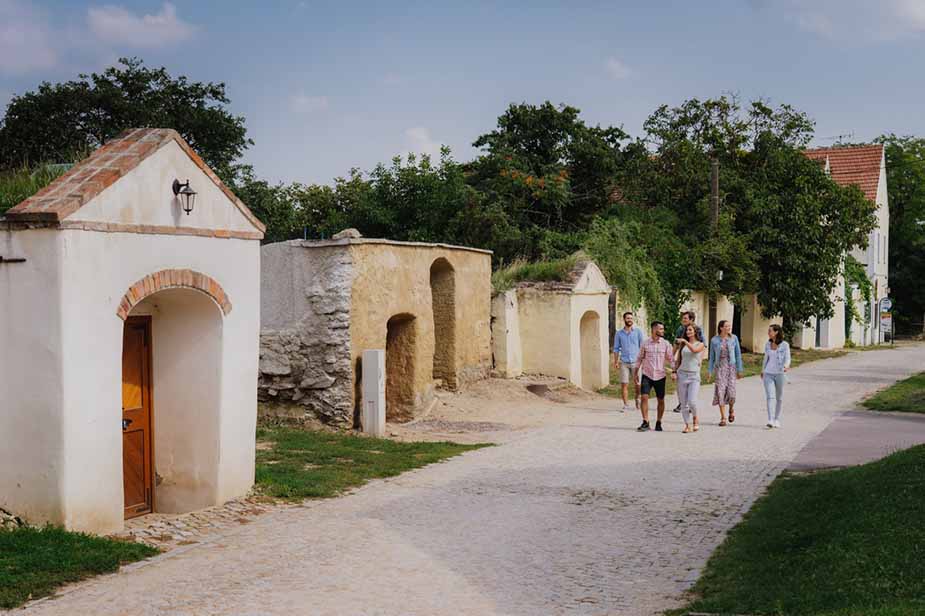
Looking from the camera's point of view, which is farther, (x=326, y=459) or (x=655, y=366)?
(x=655, y=366)

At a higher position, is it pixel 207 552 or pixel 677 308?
pixel 677 308

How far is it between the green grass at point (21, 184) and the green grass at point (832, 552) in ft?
27.5

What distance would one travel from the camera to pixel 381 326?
57.4ft

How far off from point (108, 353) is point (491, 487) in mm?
4722

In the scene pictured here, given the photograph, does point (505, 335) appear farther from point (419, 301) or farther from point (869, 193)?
point (869, 193)

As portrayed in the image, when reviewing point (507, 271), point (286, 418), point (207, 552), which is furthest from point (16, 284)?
point (507, 271)

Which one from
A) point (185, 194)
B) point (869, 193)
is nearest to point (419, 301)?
point (185, 194)

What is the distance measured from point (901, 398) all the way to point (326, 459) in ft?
43.6

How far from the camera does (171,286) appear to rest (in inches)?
383

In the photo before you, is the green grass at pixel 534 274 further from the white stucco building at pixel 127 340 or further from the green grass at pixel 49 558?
the green grass at pixel 49 558

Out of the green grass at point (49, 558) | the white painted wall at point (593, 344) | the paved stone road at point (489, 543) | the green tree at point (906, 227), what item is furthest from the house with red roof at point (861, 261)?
the green grass at point (49, 558)

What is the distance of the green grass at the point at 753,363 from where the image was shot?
24.9 meters

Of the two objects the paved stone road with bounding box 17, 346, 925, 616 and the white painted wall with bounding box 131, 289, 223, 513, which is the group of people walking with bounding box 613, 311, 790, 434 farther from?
the white painted wall with bounding box 131, 289, 223, 513

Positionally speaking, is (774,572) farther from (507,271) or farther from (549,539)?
(507,271)
